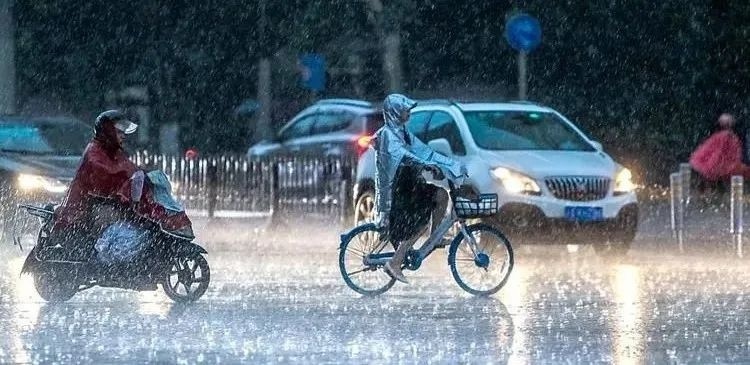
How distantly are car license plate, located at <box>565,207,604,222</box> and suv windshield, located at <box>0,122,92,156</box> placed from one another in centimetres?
592

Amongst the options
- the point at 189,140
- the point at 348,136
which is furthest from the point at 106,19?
the point at 348,136

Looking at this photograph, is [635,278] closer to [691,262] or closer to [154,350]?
[691,262]

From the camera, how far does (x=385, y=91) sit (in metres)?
37.5

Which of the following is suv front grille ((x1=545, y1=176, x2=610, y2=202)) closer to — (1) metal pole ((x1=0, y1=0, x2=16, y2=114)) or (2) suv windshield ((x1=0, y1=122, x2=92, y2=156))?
(2) suv windshield ((x1=0, y1=122, x2=92, y2=156))

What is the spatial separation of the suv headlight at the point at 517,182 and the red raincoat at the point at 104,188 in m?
5.52

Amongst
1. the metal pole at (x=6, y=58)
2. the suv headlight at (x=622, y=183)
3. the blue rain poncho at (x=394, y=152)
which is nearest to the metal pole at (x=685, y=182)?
the suv headlight at (x=622, y=183)

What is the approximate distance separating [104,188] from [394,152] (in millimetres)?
2202

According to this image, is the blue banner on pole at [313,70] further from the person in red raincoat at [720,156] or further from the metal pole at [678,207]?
the metal pole at [678,207]

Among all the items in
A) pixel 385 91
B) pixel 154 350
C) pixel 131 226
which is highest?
pixel 385 91

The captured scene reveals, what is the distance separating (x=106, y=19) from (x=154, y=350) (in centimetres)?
3007

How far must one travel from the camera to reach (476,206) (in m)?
15.8

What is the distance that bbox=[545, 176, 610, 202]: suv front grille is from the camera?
2012 cm

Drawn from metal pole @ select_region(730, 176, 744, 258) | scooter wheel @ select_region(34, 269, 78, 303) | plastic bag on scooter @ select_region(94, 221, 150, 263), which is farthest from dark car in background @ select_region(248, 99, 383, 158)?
plastic bag on scooter @ select_region(94, 221, 150, 263)

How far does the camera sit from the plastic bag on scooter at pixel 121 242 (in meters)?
15.1
